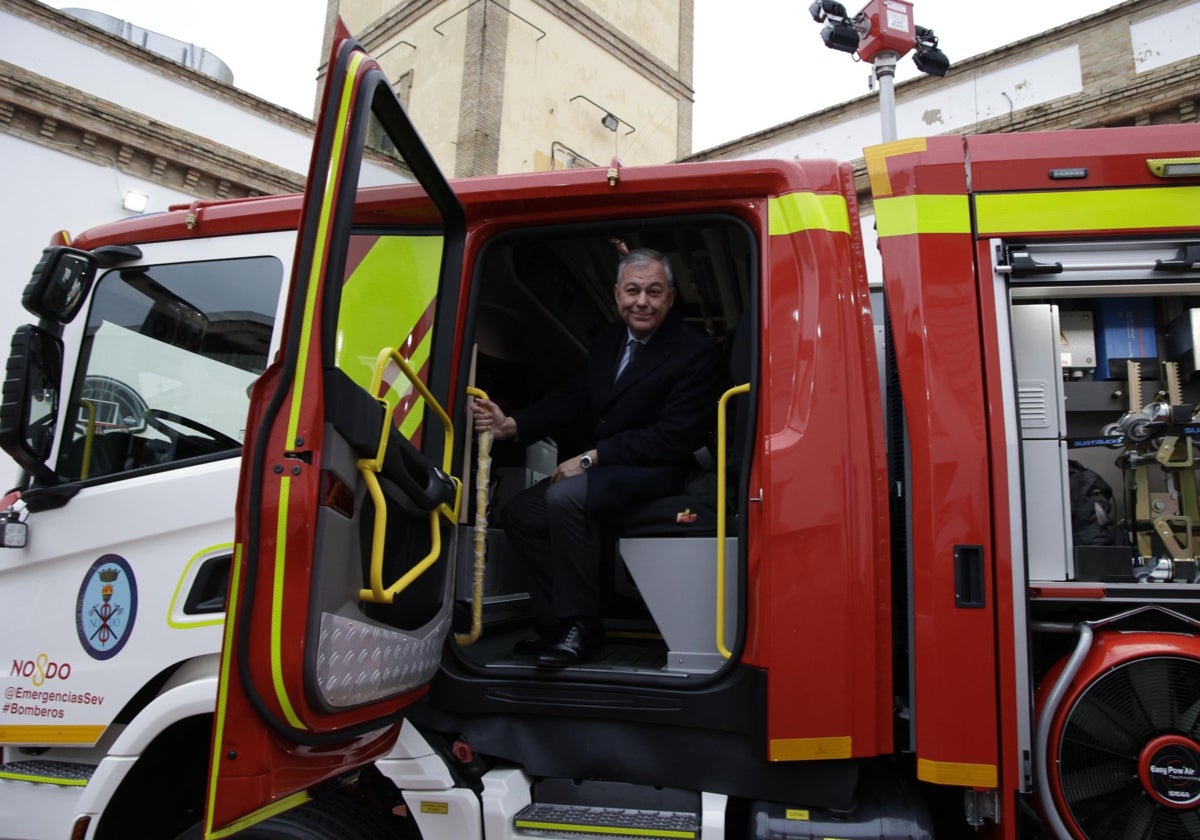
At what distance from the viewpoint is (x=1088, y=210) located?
2225mm

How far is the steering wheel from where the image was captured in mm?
2566

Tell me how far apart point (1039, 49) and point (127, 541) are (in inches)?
532

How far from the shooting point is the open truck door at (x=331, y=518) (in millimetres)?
1787

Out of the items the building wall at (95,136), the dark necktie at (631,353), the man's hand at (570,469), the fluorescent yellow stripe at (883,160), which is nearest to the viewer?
the fluorescent yellow stripe at (883,160)

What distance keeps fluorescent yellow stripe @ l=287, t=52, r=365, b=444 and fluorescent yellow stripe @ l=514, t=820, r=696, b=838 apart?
4.00 feet

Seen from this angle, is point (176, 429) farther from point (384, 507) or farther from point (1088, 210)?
point (1088, 210)

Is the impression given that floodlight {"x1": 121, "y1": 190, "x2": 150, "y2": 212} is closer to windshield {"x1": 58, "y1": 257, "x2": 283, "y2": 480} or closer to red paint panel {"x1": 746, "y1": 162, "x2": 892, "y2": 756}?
windshield {"x1": 58, "y1": 257, "x2": 283, "y2": 480}

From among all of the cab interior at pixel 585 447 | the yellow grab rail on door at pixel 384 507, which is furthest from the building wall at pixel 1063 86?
the yellow grab rail on door at pixel 384 507

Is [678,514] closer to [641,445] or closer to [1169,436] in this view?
[641,445]

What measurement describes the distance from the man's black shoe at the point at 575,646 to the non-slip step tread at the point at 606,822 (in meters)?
0.39

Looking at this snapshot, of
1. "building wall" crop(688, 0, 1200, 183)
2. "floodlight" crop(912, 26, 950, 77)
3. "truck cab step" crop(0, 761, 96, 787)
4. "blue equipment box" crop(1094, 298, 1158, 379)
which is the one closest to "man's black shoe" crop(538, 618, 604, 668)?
"truck cab step" crop(0, 761, 96, 787)

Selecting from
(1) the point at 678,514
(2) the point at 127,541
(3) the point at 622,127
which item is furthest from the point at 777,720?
(3) the point at 622,127

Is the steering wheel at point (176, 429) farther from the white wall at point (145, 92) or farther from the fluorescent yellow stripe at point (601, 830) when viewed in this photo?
the white wall at point (145, 92)

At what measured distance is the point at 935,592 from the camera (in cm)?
210
